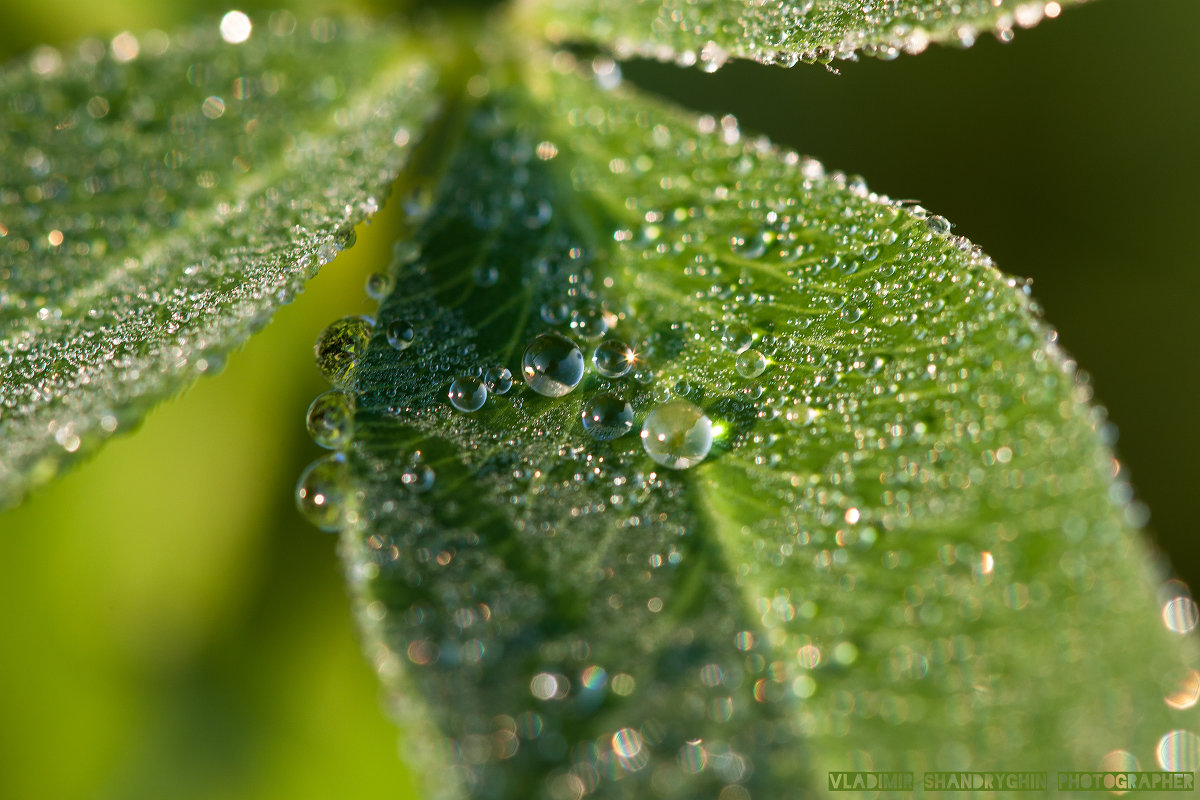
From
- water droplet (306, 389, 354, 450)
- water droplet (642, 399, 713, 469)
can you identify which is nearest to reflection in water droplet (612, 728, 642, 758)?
water droplet (642, 399, 713, 469)

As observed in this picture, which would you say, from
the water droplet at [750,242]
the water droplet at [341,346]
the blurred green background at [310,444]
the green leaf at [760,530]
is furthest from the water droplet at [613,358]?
the blurred green background at [310,444]

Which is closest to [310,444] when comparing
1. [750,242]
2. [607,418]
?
[607,418]

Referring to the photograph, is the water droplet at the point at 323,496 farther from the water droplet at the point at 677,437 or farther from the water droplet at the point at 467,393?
the water droplet at the point at 677,437

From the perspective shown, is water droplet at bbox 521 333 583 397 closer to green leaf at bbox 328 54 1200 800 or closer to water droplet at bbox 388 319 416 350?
green leaf at bbox 328 54 1200 800

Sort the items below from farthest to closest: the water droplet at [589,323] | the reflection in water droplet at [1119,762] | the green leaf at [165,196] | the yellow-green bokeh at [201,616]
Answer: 1. the yellow-green bokeh at [201,616]
2. the water droplet at [589,323]
3. the green leaf at [165,196]
4. the reflection in water droplet at [1119,762]

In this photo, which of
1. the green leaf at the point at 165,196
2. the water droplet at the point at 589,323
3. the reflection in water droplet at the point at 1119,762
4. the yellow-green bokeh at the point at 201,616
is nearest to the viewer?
the reflection in water droplet at the point at 1119,762

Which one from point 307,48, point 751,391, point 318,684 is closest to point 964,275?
point 751,391

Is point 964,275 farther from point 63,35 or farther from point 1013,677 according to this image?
point 63,35
